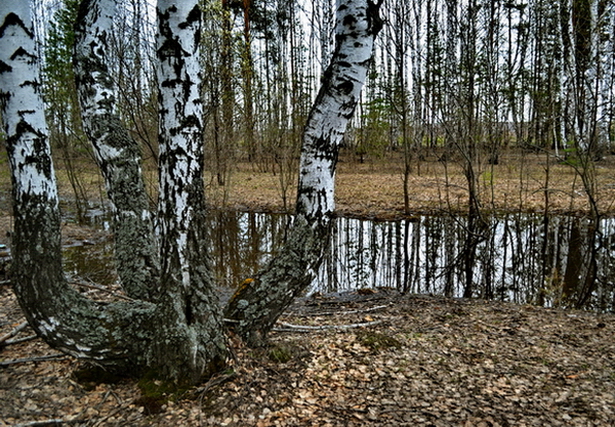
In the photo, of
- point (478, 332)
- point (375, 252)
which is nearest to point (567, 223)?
point (375, 252)

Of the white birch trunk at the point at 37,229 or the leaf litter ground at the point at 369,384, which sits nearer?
the white birch trunk at the point at 37,229

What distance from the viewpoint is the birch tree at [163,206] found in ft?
8.66

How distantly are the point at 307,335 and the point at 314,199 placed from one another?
1.59 m

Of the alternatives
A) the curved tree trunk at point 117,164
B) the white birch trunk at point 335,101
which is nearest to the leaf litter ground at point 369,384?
the curved tree trunk at point 117,164

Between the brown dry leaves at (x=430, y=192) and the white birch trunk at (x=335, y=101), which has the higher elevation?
the white birch trunk at (x=335, y=101)

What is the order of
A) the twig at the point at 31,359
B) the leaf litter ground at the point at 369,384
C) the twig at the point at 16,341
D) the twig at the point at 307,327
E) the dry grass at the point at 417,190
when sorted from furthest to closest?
the dry grass at the point at 417,190 → the twig at the point at 307,327 → the twig at the point at 16,341 → the twig at the point at 31,359 → the leaf litter ground at the point at 369,384

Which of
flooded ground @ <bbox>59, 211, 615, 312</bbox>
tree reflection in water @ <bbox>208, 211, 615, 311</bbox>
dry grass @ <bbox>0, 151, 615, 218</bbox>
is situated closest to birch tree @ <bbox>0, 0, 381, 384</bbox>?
flooded ground @ <bbox>59, 211, 615, 312</bbox>

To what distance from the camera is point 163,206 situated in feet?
9.26

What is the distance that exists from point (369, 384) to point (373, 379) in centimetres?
8

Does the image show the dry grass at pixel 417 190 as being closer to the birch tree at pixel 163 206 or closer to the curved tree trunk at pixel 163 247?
the birch tree at pixel 163 206

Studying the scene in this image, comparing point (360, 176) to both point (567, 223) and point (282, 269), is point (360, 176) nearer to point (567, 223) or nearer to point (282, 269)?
point (567, 223)

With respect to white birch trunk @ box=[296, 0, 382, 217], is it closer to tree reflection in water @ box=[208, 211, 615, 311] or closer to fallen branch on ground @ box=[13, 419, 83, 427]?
fallen branch on ground @ box=[13, 419, 83, 427]

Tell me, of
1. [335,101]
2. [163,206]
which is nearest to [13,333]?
[163,206]

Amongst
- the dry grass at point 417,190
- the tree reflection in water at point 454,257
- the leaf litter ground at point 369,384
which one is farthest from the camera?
the dry grass at point 417,190
